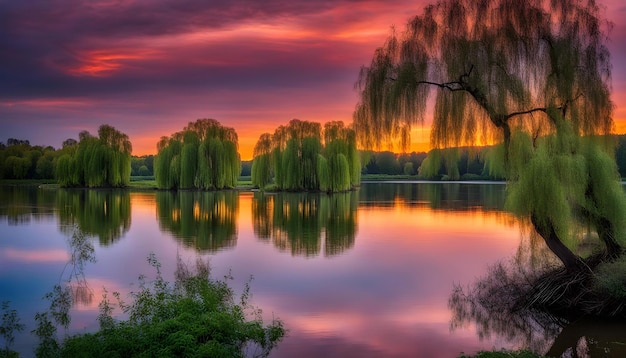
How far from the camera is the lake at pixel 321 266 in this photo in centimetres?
1205

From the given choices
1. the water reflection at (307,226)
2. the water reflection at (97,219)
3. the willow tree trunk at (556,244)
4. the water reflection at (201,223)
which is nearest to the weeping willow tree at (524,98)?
the willow tree trunk at (556,244)

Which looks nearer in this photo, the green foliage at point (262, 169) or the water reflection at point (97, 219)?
the water reflection at point (97, 219)

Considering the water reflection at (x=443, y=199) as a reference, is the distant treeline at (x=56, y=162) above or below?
above

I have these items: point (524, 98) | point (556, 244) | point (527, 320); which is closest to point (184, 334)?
point (527, 320)

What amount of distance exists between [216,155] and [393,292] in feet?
171

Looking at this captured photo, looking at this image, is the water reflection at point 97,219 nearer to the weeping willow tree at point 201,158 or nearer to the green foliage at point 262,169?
the weeping willow tree at point 201,158

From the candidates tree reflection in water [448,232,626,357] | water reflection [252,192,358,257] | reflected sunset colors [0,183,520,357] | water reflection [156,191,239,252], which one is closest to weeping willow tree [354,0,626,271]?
tree reflection in water [448,232,626,357]

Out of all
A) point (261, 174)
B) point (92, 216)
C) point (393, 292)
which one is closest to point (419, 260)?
point (393, 292)

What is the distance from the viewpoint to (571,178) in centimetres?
1319

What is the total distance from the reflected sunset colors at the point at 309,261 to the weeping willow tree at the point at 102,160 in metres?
33.2

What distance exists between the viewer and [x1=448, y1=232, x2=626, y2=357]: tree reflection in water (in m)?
11.4

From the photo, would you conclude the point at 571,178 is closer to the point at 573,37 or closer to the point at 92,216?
the point at 573,37

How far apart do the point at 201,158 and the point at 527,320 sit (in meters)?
56.0

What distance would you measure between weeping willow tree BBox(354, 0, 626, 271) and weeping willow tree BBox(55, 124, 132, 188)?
65732mm
